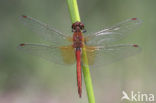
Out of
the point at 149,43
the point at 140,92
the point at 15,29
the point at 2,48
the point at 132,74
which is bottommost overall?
the point at 140,92

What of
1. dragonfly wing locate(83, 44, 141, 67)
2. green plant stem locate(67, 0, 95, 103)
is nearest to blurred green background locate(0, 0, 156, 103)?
dragonfly wing locate(83, 44, 141, 67)

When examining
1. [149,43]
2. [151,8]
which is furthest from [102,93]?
[151,8]

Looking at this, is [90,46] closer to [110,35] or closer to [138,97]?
[110,35]

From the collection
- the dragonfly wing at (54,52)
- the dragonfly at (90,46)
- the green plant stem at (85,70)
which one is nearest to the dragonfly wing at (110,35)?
the dragonfly at (90,46)

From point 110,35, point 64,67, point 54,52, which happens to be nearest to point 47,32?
point 54,52

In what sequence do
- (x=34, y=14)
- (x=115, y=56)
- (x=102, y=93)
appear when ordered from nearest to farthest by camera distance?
(x=115, y=56)
(x=102, y=93)
(x=34, y=14)

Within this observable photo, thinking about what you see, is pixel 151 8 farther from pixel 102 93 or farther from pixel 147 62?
pixel 102 93

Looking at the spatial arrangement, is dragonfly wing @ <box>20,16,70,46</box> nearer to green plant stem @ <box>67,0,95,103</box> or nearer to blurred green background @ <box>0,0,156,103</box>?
green plant stem @ <box>67,0,95,103</box>
